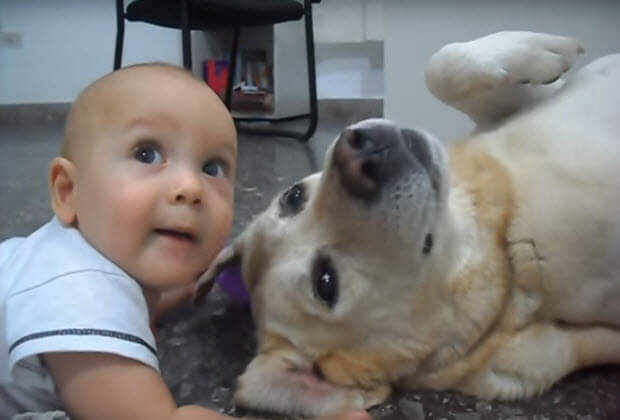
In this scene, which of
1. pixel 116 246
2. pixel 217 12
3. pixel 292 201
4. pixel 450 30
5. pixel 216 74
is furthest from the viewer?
pixel 216 74

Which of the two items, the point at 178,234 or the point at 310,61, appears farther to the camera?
the point at 310,61

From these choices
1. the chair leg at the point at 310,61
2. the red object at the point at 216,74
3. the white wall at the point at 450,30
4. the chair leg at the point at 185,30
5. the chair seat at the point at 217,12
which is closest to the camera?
the white wall at the point at 450,30

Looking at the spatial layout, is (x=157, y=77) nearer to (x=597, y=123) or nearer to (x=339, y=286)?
(x=339, y=286)

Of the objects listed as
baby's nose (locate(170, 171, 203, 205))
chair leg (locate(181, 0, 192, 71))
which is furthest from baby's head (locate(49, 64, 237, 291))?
chair leg (locate(181, 0, 192, 71))

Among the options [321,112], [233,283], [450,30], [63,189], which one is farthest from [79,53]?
[63,189]

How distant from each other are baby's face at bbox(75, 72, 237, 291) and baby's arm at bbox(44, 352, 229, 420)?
0.15 metres

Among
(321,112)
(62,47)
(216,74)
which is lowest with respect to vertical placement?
(321,112)

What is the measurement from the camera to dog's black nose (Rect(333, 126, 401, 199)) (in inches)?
40.1

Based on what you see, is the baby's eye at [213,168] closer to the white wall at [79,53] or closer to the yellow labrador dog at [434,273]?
the yellow labrador dog at [434,273]

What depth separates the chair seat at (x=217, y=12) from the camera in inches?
125

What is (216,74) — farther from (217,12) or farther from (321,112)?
(217,12)

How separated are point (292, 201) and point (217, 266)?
237 millimetres

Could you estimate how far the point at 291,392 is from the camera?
1049 millimetres

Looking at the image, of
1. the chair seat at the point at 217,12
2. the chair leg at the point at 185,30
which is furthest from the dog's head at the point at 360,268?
the chair seat at the point at 217,12
